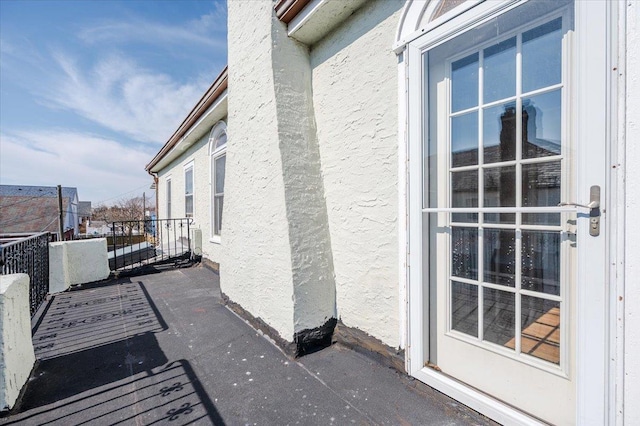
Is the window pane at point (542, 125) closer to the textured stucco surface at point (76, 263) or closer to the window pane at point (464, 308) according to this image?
the window pane at point (464, 308)

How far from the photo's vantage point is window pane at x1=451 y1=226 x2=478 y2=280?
1955mm

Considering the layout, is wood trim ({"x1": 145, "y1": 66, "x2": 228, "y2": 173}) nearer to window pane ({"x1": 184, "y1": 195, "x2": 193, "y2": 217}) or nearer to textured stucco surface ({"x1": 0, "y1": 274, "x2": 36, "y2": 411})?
window pane ({"x1": 184, "y1": 195, "x2": 193, "y2": 217})

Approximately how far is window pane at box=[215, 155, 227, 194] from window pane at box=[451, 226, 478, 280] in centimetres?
489

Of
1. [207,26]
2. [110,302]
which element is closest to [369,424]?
[110,302]

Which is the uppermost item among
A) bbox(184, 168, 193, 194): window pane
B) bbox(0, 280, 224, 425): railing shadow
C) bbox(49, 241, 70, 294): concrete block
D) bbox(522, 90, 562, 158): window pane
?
bbox(184, 168, 193, 194): window pane

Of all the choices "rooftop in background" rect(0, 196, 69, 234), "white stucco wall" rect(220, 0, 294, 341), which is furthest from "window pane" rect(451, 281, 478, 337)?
"rooftop in background" rect(0, 196, 69, 234)

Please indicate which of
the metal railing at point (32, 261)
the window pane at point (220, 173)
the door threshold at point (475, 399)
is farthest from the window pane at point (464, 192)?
the window pane at point (220, 173)

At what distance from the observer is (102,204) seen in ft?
178

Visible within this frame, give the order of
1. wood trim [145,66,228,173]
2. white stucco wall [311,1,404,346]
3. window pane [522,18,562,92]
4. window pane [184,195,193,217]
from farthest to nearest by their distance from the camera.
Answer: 1. window pane [184,195,193,217]
2. wood trim [145,66,228,173]
3. white stucco wall [311,1,404,346]
4. window pane [522,18,562,92]

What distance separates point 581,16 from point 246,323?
3813mm

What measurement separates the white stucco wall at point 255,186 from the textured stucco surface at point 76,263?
320 centimetres

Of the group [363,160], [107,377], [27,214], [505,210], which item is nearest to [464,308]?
[505,210]

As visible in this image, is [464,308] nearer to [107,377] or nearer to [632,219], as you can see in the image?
[632,219]

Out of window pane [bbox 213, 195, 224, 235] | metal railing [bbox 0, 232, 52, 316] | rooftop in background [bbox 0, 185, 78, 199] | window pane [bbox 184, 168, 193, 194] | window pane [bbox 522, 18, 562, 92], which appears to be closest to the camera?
window pane [bbox 522, 18, 562, 92]
